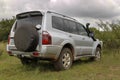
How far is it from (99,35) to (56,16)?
7.90 m

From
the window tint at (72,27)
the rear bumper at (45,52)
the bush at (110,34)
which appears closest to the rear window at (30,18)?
the rear bumper at (45,52)

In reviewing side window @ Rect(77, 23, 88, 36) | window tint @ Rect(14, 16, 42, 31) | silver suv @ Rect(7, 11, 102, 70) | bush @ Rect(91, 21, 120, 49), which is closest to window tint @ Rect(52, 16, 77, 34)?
silver suv @ Rect(7, 11, 102, 70)

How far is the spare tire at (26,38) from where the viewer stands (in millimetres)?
8336

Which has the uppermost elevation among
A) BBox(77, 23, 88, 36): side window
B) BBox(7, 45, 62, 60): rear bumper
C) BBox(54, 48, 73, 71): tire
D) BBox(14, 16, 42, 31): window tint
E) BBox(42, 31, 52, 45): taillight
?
BBox(14, 16, 42, 31): window tint

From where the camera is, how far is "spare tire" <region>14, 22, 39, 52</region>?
834cm

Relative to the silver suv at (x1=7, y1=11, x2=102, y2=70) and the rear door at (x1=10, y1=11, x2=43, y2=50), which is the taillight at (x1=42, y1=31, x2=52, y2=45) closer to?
the silver suv at (x1=7, y1=11, x2=102, y2=70)

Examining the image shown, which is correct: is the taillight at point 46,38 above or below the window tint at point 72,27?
below

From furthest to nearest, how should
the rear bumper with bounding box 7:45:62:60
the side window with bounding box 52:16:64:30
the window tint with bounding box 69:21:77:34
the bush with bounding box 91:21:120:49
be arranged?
the bush with bounding box 91:21:120:49 < the window tint with bounding box 69:21:77:34 < the side window with bounding box 52:16:64:30 < the rear bumper with bounding box 7:45:62:60

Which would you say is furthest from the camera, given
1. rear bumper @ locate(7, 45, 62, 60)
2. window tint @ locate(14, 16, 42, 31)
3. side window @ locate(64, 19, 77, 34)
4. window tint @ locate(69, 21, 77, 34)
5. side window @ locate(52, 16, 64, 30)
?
window tint @ locate(69, 21, 77, 34)

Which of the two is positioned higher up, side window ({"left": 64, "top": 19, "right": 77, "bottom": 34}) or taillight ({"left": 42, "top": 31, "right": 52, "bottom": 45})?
side window ({"left": 64, "top": 19, "right": 77, "bottom": 34})

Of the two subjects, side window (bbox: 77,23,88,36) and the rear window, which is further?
side window (bbox: 77,23,88,36)

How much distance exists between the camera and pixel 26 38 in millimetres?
8477

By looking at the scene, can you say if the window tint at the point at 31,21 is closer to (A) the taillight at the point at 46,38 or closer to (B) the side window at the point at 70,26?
(A) the taillight at the point at 46,38

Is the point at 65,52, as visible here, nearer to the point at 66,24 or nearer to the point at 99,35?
the point at 66,24
